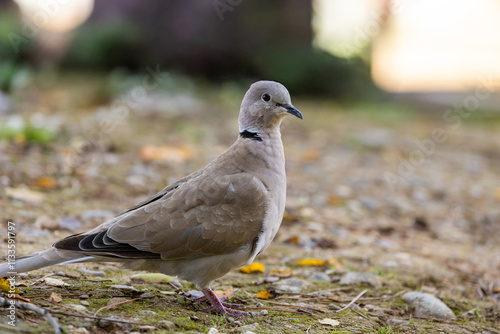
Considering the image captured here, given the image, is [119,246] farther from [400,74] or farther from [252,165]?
[400,74]

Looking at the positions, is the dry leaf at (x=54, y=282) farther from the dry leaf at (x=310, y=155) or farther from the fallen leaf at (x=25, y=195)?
the dry leaf at (x=310, y=155)

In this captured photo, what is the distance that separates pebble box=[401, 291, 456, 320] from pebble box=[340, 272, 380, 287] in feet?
1.00

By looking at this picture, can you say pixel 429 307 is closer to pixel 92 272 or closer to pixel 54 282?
pixel 92 272

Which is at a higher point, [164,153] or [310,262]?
[164,153]

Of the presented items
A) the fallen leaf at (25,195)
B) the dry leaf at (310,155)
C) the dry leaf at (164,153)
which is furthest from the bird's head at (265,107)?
the dry leaf at (310,155)

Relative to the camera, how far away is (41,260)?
2.98 m

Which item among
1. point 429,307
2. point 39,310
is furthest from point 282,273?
point 39,310

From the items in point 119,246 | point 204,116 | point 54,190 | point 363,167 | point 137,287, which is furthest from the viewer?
point 204,116

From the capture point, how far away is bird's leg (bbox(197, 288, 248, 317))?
3.25m

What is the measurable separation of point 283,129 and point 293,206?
10.6ft

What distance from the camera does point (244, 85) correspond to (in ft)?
37.0

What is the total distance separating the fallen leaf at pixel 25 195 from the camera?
4.77m

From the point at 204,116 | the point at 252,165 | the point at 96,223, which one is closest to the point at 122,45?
the point at 204,116

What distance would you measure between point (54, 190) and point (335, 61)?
303 inches
